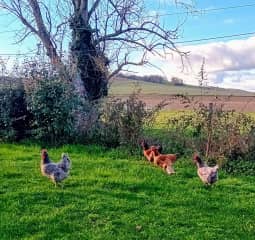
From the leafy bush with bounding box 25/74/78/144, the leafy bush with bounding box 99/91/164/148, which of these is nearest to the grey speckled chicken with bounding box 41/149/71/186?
the leafy bush with bounding box 99/91/164/148

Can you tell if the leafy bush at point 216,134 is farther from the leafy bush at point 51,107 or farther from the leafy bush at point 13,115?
the leafy bush at point 13,115

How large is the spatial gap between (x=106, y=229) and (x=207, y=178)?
3.02 meters

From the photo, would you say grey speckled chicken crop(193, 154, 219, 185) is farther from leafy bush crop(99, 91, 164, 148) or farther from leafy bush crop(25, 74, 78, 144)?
leafy bush crop(25, 74, 78, 144)

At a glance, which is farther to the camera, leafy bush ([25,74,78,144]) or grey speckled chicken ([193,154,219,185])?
leafy bush ([25,74,78,144])

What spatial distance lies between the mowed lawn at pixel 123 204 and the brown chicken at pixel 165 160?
150 millimetres

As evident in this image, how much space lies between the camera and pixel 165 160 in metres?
10.8

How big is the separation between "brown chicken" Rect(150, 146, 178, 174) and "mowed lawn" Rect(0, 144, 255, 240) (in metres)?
0.15

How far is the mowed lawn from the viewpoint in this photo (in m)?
6.87

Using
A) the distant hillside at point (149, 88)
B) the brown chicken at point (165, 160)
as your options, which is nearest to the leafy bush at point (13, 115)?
the distant hillside at point (149, 88)

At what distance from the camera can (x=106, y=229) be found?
272 inches

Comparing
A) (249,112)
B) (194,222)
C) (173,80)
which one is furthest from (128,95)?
(194,222)

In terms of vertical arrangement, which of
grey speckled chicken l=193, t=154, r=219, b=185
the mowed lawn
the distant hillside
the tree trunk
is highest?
the tree trunk

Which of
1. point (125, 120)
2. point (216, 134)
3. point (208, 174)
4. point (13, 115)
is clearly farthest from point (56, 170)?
point (13, 115)

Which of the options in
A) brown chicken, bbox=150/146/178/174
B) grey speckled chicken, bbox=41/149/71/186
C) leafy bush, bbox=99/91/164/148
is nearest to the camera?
grey speckled chicken, bbox=41/149/71/186
